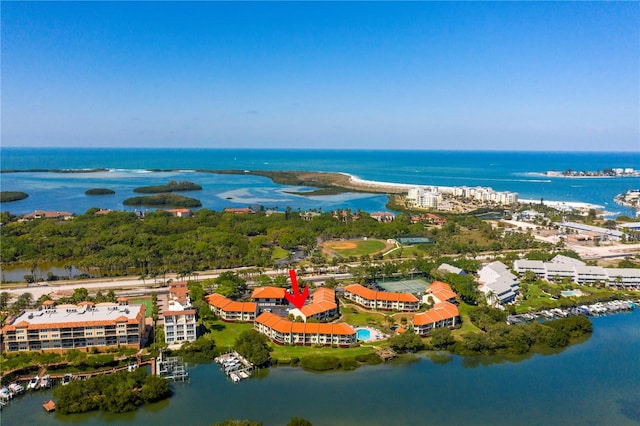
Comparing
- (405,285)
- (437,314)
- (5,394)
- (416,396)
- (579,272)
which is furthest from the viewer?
(579,272)

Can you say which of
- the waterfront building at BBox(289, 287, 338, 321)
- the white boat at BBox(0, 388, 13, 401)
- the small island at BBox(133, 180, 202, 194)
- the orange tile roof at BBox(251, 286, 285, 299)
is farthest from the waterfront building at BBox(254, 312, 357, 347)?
the small island at BBox(133, 180, 202, 194)

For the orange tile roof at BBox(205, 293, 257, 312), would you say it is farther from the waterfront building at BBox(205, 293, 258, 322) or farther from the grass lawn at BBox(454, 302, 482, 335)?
the grass lawn at BBox(454, 302, 482, 335)

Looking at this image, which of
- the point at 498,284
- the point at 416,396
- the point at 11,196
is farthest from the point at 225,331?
the point at 11,196

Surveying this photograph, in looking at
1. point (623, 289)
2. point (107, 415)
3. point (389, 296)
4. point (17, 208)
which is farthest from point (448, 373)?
point (17, 208)

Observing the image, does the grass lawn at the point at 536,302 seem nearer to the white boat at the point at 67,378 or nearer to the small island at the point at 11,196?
the white boat at the point at 67,378

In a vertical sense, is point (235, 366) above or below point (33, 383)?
above

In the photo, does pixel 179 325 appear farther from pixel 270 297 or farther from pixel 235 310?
pixel 270 297
